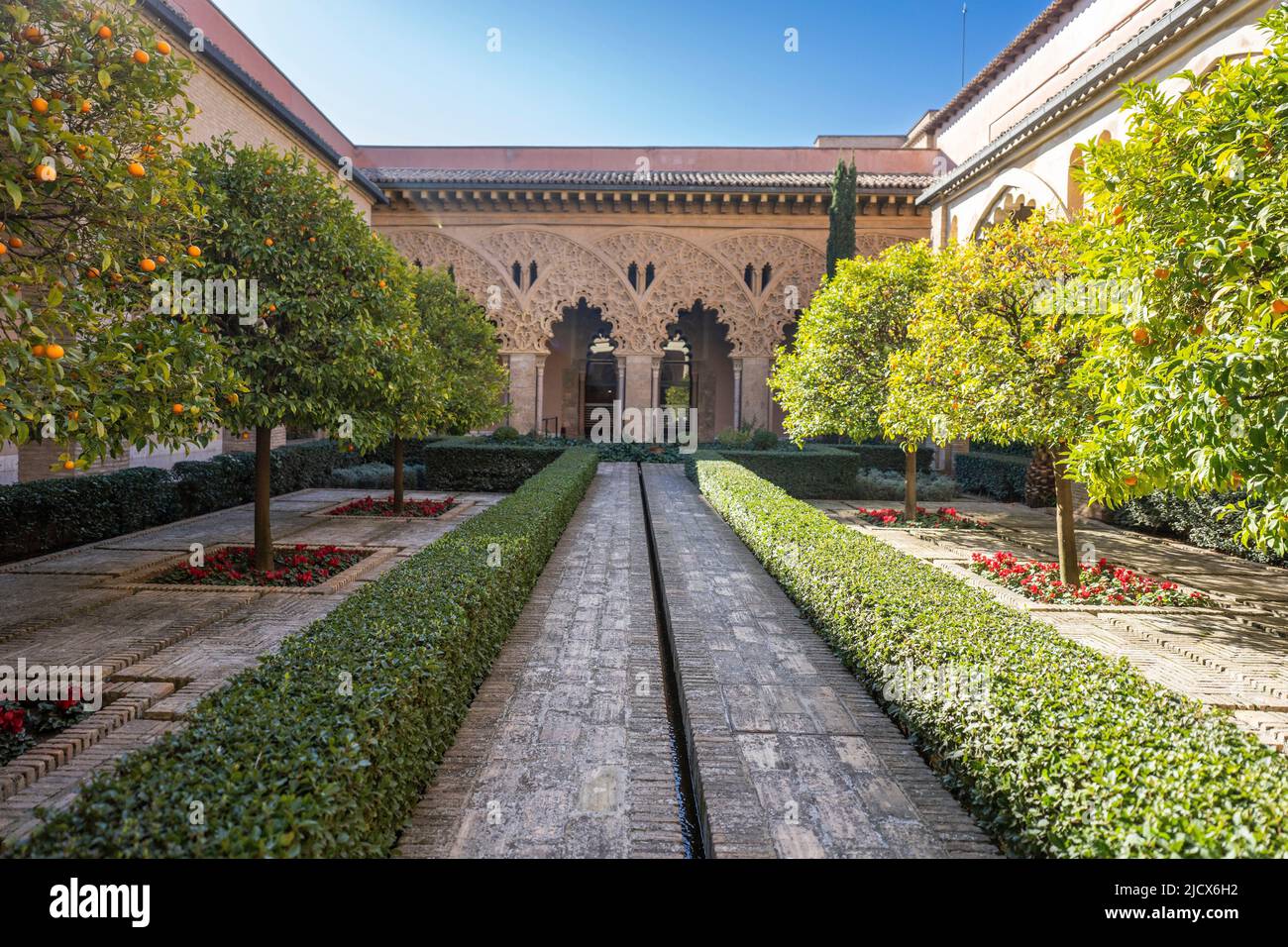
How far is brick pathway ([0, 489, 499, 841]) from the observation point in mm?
3125

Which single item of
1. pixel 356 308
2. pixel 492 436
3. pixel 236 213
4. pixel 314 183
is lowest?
pixel 492 436

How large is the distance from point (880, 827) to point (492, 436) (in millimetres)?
13690

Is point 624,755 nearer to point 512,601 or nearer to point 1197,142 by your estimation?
point 512,601

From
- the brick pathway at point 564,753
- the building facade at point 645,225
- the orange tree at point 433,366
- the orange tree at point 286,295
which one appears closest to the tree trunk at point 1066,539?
the brick pathway at point 564,753

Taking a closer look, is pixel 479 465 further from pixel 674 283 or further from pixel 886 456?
pixel 674 283

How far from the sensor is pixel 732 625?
5.11 meters

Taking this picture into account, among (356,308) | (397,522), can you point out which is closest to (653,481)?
(397,522)

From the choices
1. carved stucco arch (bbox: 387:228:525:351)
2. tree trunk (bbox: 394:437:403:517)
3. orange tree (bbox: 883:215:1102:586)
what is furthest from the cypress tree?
tree trunk (bbox: 394:437:403:517)

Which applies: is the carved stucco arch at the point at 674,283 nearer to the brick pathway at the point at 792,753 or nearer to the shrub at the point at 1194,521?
the shrub at the point at 1194,521

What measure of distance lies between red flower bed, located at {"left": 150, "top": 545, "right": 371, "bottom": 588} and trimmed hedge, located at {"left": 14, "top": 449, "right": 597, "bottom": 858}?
9.35 ft

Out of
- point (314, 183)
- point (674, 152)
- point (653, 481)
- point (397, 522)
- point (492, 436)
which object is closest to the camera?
point (314, 183)

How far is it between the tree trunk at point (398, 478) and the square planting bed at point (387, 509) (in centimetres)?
10

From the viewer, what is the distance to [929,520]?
10.8 m

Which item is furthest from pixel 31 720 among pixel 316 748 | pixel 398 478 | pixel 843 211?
pixel 843 211
